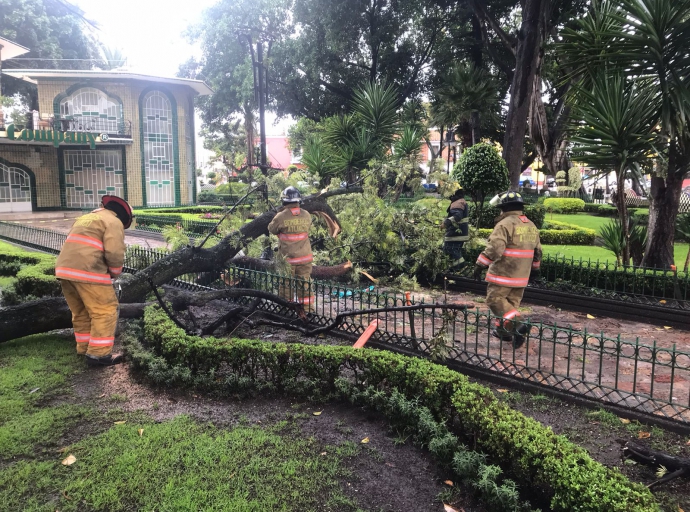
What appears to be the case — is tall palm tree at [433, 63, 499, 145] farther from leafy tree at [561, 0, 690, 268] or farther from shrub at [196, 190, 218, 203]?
shrub at [196, 190, 218, 203]

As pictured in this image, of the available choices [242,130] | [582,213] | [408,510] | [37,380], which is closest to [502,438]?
[408,510]

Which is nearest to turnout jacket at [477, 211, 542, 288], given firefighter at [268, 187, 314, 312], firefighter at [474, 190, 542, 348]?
firefighter at [474, 190, 542, 348]

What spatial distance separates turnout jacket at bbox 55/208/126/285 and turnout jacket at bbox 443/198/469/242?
219 inches

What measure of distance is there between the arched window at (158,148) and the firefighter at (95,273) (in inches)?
910

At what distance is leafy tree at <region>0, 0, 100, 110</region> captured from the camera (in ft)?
94.7

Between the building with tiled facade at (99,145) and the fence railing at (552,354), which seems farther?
the building with tiled facade at (99,145)

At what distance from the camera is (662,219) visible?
8.21m

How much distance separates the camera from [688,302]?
7004 mm

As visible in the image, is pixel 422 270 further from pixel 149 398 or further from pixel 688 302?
pixel 149 398

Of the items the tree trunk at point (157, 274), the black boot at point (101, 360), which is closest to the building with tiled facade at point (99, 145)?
the tree trunk at point (157, 274)

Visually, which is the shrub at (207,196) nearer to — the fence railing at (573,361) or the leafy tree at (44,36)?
the leafy tree at (44,36)

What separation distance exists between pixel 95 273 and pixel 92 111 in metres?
24.7

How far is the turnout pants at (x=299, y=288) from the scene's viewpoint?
20.4 ft

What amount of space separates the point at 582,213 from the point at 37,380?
2346cm
